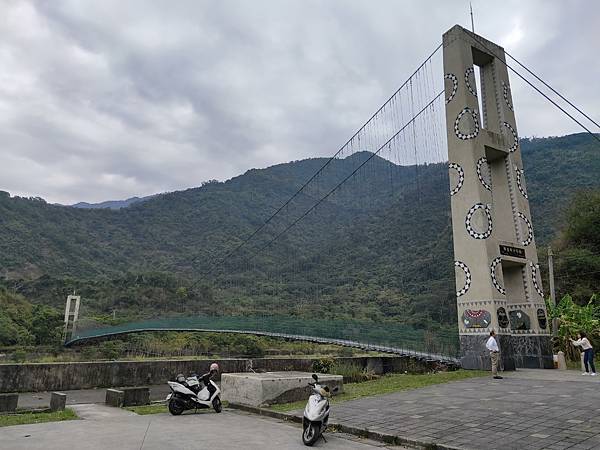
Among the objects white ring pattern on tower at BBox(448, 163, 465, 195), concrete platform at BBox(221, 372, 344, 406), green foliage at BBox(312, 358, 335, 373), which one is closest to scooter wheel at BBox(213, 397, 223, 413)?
concrete platform at BBox(221, 372, 344, 406)

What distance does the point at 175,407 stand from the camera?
6715 millimetres

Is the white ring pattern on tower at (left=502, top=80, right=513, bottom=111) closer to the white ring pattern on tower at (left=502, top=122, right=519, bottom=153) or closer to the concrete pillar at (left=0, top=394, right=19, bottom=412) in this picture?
the white ring pattern on tower at (left=502, top=122, right=519, bottom=153)

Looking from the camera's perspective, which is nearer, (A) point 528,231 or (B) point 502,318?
(B) point 502,318

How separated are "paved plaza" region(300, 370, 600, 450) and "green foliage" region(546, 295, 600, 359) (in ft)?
19.5

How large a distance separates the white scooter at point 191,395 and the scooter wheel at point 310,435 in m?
2.59

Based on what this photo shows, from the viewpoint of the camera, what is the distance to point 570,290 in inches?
808

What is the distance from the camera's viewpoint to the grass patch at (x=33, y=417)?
6.02m

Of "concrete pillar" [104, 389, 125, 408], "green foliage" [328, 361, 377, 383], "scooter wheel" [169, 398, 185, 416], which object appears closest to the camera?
"scooter wheel" [169, 398, 185, 416]

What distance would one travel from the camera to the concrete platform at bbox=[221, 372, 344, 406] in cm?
723

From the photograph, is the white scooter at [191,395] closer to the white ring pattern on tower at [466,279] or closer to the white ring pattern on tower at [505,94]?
the white ring pattern on tower at [466,279]

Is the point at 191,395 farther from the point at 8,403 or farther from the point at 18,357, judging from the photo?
the point at 18,357

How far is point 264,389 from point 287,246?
1498 inches

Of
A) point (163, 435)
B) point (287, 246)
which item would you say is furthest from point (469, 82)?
point (287, 246)

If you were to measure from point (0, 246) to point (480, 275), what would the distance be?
5875 cm
